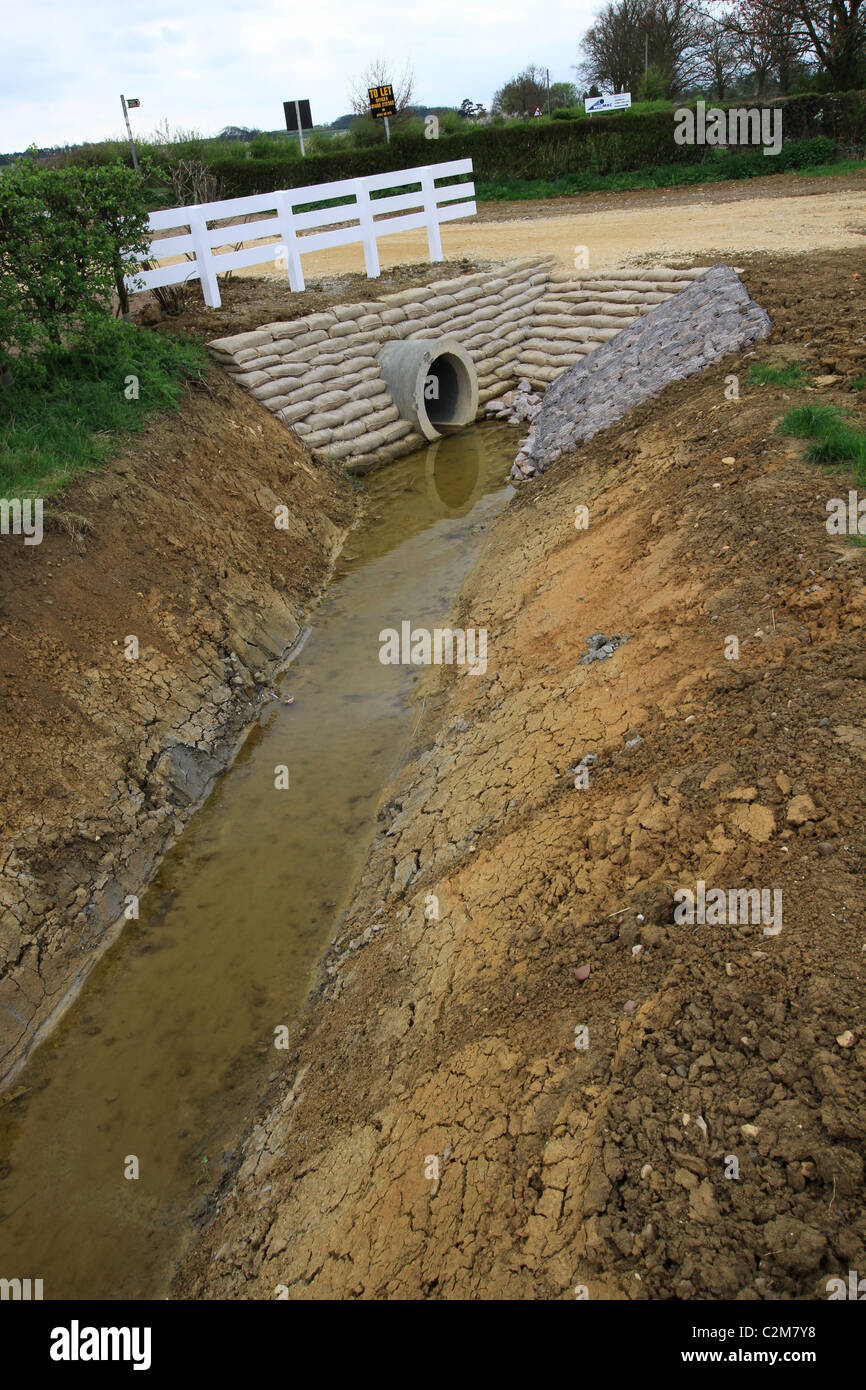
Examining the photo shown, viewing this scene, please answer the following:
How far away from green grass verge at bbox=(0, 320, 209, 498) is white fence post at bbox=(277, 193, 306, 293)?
3.96 meters

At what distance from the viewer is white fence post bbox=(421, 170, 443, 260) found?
16.8 meters

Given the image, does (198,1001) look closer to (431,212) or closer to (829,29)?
(431,212)

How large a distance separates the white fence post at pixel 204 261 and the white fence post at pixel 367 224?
Result: 10.4 ft

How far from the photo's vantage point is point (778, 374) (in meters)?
9.50

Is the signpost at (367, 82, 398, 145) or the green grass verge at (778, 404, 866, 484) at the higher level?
the signpost at (367, 82, 398, 145)

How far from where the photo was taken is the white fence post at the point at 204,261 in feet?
42.6

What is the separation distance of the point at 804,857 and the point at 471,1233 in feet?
7.32

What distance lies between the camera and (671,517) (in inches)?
324

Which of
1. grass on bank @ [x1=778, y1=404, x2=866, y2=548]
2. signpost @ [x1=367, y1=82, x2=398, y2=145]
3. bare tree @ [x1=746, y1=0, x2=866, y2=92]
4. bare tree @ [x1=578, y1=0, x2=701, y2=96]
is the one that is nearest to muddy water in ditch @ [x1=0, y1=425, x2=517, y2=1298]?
grass on bank @ [x1=778, y1=404, x2=866, y2=548]

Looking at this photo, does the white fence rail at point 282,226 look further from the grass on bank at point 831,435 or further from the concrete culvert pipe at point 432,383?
the grass on bank at point 831,435

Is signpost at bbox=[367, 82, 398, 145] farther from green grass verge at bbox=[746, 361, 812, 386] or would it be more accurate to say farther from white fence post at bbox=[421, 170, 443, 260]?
green grass verge at bbox=[746, 361, 812, 386]

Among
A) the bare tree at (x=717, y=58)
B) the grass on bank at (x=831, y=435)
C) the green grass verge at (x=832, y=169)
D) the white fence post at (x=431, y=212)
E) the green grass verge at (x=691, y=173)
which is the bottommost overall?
the grass on bank at (x=831, y=435)

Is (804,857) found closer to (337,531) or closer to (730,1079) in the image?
(730,1079)

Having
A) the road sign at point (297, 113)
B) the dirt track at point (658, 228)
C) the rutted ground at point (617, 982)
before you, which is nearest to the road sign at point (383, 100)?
the road sign at point (297, 113)
